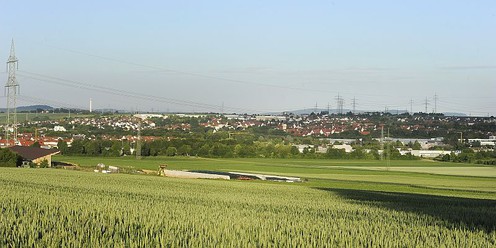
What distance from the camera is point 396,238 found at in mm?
12898

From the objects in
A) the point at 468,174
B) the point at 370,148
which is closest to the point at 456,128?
the point at 370,148

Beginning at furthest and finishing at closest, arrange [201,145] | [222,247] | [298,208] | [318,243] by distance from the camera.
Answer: [201,145] < [298,208] < [318,243] < [222,247]

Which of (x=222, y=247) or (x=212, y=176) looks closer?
(x=222, y=247)

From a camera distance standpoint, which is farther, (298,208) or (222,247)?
(298,208)

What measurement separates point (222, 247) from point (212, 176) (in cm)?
5005

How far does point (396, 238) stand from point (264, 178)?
47808mm

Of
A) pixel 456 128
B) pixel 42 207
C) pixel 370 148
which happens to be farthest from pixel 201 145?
pixel 42 207

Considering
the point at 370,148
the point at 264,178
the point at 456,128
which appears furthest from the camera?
the point at 456,128

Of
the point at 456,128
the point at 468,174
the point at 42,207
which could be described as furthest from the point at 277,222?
the point at 456,128

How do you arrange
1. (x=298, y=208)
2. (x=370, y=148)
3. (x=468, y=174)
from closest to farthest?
(x=298, y=208)
(x=468, y=174)
(x=370, y=148)

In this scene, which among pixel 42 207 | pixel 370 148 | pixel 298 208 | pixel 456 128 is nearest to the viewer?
pixel 42 207

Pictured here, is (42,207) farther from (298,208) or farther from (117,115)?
(117,115)

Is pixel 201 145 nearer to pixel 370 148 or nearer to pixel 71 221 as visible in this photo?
pixel 370 148

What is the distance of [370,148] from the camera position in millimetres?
114438
